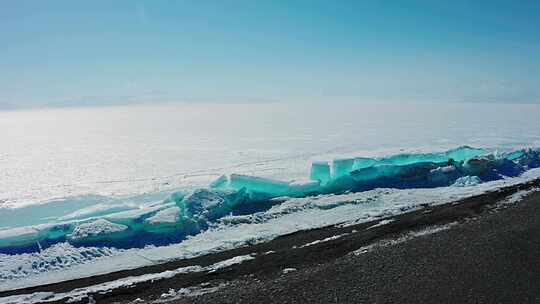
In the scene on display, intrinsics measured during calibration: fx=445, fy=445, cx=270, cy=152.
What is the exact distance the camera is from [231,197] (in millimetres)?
10375

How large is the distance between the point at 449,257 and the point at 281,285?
8.35 ft

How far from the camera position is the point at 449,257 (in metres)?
6.46

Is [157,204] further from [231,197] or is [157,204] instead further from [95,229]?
[95,229]

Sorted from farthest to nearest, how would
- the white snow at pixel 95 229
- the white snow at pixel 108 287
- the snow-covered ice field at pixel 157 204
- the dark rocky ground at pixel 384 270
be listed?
the white snow at pixel 95 229, the snow-covered ice field at pixel 157 204, the white snow at pixel 108 287, the dark rocky ground at pixel 384 270

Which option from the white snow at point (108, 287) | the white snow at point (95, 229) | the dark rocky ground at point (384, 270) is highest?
the white snow at point (95, 229)

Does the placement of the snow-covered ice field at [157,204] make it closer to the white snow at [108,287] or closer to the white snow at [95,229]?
the white snow at [95,229]

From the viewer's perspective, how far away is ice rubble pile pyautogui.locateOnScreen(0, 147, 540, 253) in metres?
8.23

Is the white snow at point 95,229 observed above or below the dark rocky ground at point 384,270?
above

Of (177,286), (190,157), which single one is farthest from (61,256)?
(190,157)

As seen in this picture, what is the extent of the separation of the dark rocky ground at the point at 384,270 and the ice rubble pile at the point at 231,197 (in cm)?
163

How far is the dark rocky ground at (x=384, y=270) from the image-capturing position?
5.41 metres

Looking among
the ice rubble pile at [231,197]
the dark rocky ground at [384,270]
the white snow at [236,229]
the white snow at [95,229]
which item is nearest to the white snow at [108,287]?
the dark rocky ground at [384,270]

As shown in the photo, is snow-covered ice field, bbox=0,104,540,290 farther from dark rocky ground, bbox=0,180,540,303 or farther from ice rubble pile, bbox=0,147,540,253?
dark rocky ground, bbox=0,180,540,303

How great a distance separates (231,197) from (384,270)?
4.94 meters
